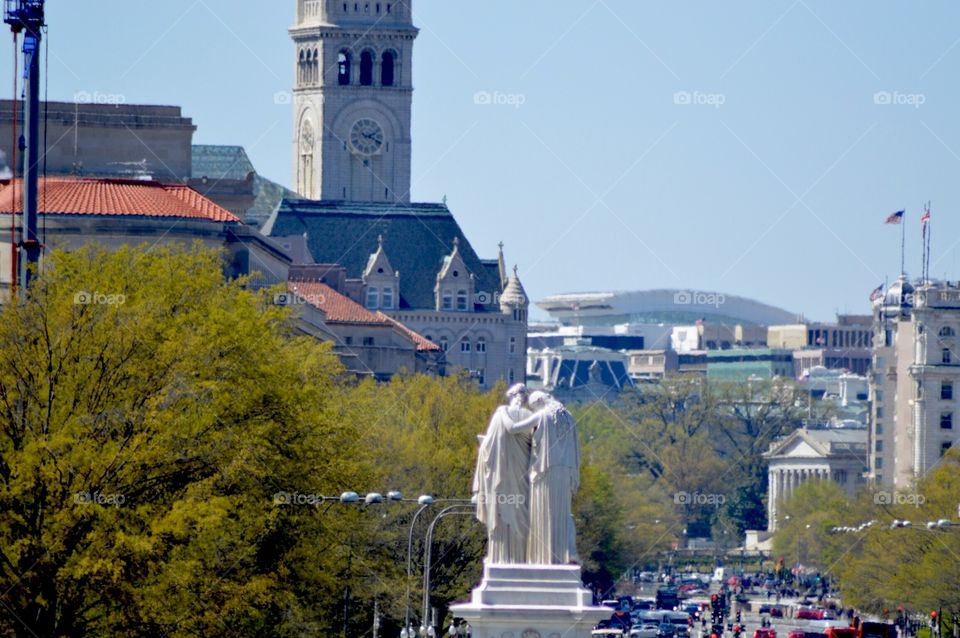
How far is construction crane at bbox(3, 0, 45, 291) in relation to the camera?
2847 inches

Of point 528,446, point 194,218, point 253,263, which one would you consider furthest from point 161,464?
point 253,263

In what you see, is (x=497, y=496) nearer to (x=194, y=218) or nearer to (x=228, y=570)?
(x=228, y=570)

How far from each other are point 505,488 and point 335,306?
440 ft

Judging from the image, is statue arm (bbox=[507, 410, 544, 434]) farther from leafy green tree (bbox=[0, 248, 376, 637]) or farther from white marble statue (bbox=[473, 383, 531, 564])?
leafy green tree (bbox=[0, 248, 376, 637])

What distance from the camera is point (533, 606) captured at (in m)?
46.0

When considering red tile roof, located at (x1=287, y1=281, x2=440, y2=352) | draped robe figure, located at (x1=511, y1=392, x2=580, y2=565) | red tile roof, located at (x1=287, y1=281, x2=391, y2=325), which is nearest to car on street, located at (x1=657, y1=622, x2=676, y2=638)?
red tile roof, located at (x1=287, y1=281, x2=391, y2=325)

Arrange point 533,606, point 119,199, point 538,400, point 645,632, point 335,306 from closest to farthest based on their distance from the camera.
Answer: point 533,606 < point 538,400 < point 119,199 < point 645,632 < point 335,306

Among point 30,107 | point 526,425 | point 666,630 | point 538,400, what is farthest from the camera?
point 666,630

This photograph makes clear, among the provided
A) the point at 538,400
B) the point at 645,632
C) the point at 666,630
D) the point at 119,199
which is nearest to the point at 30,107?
the point at 538,400

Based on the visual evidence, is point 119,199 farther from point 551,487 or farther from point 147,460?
point 551,487

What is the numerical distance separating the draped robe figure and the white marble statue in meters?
0.15

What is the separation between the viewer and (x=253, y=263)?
120188mm

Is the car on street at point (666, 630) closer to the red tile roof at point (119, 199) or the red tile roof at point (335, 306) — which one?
the red tile roof at point (119, 199)

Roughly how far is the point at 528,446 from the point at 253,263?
7359 centimetres
